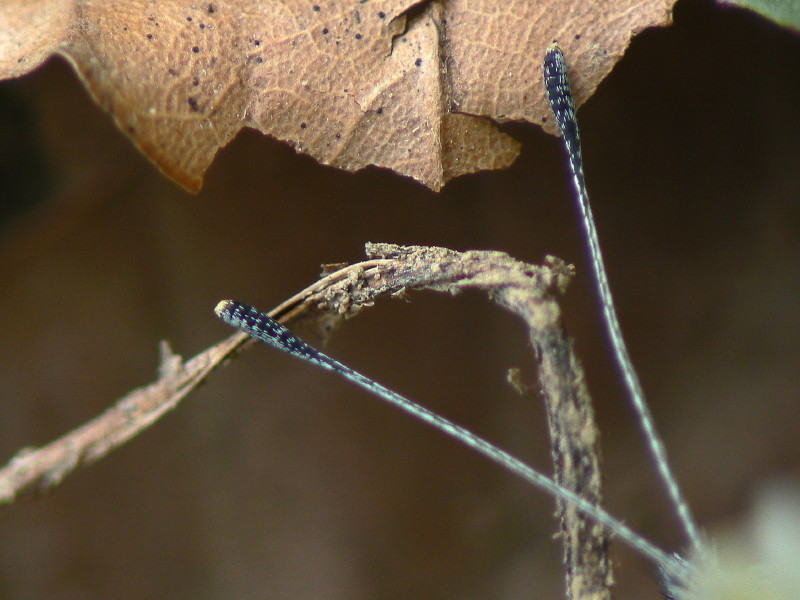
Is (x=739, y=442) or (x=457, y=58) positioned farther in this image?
(x=739, y=442)

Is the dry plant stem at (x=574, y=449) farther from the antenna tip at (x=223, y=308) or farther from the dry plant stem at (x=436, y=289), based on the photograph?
the antenna tip at (x=223, y=308)

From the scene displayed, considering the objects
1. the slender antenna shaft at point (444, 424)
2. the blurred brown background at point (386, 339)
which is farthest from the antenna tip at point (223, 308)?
the blurred brown background at point (386, 339)

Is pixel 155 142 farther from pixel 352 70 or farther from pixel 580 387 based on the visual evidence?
pixel 580 387

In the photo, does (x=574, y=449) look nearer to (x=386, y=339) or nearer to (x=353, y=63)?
(x=353, y=63)

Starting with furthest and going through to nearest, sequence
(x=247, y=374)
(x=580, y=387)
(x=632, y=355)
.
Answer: (x=632, y=355), (x=247, y=374), (x=580, y=387)

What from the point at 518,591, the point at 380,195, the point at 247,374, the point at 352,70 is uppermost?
the point at 352,70

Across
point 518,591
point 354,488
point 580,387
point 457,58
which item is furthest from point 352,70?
point 518,591

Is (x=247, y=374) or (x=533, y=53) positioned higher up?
(x=533, y=53)
